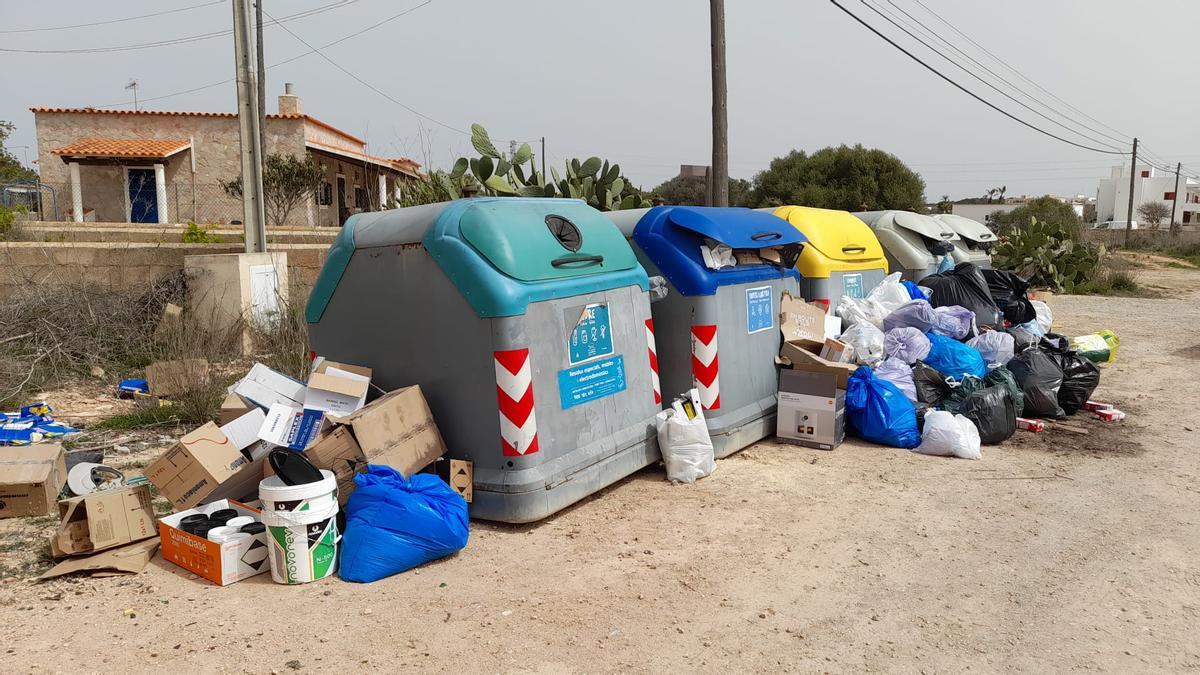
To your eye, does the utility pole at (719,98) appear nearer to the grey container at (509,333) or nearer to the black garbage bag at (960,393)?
the black garbage bag at (960,393)

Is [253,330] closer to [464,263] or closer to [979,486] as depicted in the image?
[464,263]

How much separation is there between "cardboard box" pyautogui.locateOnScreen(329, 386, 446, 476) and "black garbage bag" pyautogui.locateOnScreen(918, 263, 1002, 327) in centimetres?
512

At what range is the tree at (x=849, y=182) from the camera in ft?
104

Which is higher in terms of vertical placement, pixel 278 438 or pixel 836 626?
pixel 278 438

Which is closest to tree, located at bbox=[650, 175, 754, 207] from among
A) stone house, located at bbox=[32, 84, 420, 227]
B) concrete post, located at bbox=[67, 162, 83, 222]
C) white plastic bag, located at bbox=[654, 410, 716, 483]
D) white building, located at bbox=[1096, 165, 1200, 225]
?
stone house, located at bbox=[32, 84, 420, 227]

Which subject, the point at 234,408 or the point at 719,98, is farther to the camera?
the point at 719,98

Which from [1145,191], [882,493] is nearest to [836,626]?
[882,493]

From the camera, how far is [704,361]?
5121 millimetres

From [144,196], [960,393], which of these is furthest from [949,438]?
[144,196]

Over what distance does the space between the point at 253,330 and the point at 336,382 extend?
3946 millimetres

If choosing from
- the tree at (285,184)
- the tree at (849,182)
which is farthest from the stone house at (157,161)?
the tree at (849,182)

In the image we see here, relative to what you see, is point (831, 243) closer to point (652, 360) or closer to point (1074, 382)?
point (1074, 382)

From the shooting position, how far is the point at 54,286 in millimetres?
7926

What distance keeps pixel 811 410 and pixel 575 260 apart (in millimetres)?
2109
